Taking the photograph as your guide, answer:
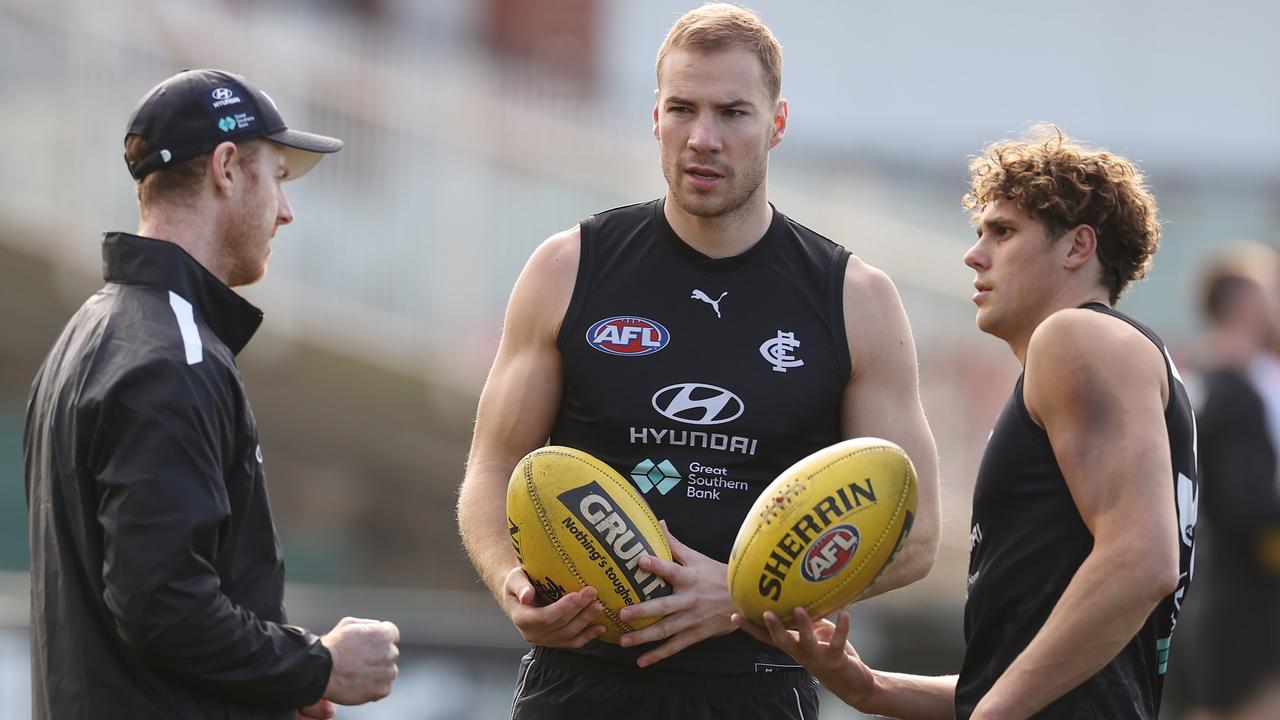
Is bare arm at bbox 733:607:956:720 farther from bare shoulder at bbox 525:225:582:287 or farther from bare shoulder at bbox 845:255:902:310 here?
bare shoulder at bbox 525:225:582:287

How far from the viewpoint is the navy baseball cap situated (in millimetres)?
3914

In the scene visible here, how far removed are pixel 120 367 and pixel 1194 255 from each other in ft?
46.0

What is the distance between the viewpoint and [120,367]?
3.61 metres

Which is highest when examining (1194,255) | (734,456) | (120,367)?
(120,367)

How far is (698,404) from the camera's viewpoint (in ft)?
13.7

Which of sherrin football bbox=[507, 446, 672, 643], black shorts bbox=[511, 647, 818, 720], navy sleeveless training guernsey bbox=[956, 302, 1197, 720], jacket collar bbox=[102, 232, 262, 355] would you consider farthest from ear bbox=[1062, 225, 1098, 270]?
jacket collar bbox=[102, 232, 262, 355]

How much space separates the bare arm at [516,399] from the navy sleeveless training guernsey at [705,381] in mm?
47

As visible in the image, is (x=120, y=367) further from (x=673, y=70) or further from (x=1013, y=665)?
(x=1013, y=665)

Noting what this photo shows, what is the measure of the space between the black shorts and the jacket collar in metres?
1.21

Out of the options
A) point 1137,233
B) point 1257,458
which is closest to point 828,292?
point 1137,233

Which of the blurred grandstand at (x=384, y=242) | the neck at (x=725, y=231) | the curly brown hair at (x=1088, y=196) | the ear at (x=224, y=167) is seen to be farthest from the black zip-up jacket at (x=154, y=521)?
the blurred grandstand at (x=384, y=242)

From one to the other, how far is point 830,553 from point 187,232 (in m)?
1.74

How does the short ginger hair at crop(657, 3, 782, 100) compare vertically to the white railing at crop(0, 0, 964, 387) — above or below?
above

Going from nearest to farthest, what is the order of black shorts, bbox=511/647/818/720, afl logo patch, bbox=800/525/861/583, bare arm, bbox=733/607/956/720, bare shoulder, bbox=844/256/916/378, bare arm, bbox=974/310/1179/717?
bare arm, bbox=974/310/1179/717 < afl logo patch, bbox=800/525/861/583 < bare arm, bbox=733/607/956/720 < black shorts, bbox=511/647/818/720 < bare shoulder, bbox=844/256/916/378
